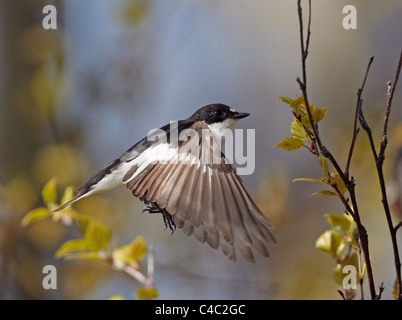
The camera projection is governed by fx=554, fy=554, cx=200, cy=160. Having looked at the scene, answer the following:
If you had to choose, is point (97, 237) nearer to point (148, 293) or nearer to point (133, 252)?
point (133, 252)

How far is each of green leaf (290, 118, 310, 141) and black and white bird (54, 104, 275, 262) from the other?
197 mm

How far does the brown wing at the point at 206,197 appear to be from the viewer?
41.9 inches

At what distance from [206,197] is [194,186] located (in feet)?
0.19

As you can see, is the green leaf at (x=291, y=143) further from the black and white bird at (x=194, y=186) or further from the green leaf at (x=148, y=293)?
the green leaf at (x=148, y=293)

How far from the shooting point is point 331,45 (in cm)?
352

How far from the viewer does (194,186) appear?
1323 mm

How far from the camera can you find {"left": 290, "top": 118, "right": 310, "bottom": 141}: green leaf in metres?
0.92

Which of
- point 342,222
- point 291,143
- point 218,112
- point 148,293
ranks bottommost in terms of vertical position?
point 148,293

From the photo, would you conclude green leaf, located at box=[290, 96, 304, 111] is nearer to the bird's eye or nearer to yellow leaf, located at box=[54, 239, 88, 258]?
yellow leaf, located at box=[54, 239, 88, 258]

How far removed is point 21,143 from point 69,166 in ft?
1.21

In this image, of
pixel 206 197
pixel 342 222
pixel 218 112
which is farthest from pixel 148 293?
pixel 218 112

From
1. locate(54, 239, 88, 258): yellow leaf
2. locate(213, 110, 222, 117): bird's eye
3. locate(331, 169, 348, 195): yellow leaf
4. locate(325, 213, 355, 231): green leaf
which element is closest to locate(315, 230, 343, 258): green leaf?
locate(325, 213, 355, 231): green leaf

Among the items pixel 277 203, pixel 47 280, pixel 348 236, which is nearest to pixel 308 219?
pixel 277 203

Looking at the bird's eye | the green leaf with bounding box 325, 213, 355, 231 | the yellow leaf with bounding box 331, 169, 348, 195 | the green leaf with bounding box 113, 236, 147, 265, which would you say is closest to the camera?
the yellow leaf with bounding box 331, 169, 348, 195
